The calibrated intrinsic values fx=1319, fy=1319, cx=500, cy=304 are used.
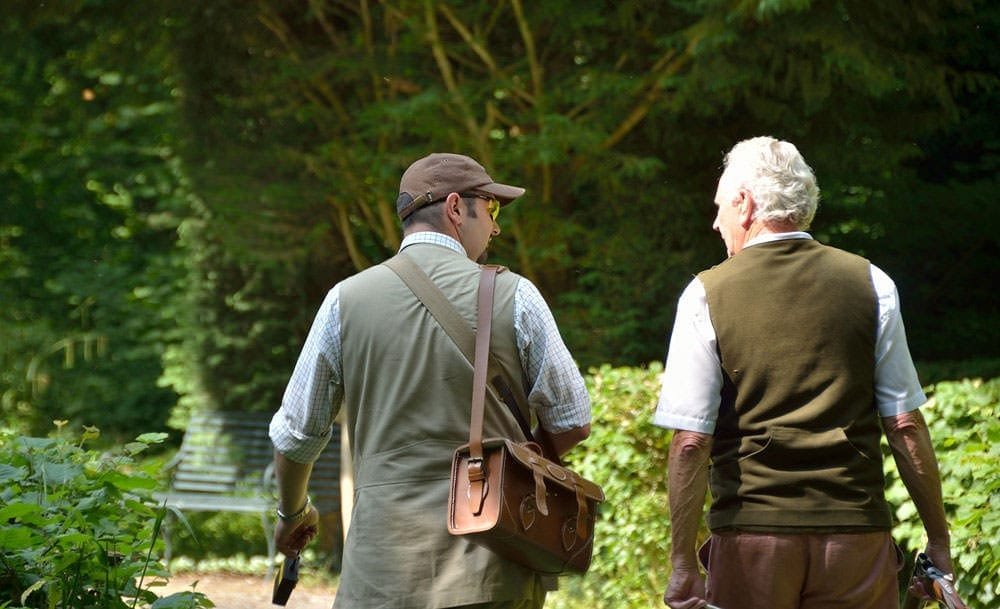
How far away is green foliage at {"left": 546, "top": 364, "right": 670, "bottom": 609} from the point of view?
21.7 ft

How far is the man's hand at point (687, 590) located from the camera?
9.73ft

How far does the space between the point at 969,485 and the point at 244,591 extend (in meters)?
5.57

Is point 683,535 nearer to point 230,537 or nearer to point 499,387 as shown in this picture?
point 499,387

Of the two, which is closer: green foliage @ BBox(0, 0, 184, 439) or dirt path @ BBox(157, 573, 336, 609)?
dirt path @ BBox(157, 573, 336, 609)

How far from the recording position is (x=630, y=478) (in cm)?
679

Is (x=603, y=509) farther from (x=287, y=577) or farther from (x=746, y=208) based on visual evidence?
(x=746, y=208)

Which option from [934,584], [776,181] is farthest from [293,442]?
[934,584]

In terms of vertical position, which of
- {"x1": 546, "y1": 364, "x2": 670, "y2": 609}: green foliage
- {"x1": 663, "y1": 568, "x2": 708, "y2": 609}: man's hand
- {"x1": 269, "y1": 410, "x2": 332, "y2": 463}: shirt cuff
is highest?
{"x1": 269, "y1": 410, "x2": 332, "y2": 463}: shirt cuff

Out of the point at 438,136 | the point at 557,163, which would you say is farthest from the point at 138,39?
the point at 557,163

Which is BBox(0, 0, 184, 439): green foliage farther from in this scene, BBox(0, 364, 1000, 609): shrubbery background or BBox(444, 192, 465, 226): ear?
BBox(444, 192, 465, 226): ear

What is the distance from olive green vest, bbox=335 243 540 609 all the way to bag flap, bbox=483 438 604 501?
99mm

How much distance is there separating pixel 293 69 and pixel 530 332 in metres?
7.38

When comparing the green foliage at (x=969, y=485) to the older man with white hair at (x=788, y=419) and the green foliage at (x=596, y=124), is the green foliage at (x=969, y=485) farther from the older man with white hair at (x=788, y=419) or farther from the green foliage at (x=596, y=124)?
the green foliage at (x=596, y=124)

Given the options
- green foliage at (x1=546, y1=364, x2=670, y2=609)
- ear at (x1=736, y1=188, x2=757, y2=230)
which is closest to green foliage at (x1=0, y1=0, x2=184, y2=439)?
green foliage at (x1=546, y1=364, x2=670, y2=609)
